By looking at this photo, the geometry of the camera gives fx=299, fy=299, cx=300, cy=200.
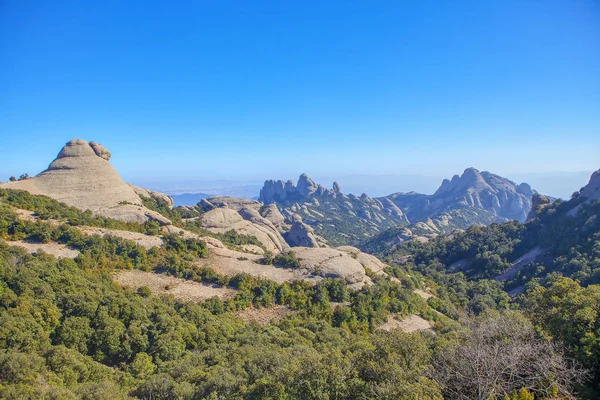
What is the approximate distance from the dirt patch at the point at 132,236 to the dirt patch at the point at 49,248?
2.83 m

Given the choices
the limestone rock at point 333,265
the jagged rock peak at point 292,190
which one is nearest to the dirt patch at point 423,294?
the limestone rock at point 333,265

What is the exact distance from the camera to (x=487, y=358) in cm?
1256

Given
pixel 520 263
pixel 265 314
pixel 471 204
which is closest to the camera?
pixel 265 314

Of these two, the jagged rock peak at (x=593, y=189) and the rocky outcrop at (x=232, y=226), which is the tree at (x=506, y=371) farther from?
the jagged rock peak at (x=593, y=189)

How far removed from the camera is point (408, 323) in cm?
3075

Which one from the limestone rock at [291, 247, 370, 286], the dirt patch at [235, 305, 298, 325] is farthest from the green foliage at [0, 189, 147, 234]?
the limestone rock at [291, 247, 370, 286]

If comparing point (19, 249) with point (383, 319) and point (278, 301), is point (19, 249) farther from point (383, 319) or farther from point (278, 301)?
point (383, 319)

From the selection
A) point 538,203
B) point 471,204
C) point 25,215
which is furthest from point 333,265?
point 471,204

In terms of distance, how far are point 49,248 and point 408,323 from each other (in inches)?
1403

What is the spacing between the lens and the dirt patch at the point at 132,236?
3173cm

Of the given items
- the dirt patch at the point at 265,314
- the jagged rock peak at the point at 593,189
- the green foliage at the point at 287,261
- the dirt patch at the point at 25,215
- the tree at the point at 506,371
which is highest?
the jagged rock peak at the point at 593,189

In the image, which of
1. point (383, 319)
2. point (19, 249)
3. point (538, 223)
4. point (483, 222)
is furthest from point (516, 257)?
point (483, 222)

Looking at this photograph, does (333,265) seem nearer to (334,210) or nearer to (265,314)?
(265,314)

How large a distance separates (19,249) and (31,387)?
18.8 metres
